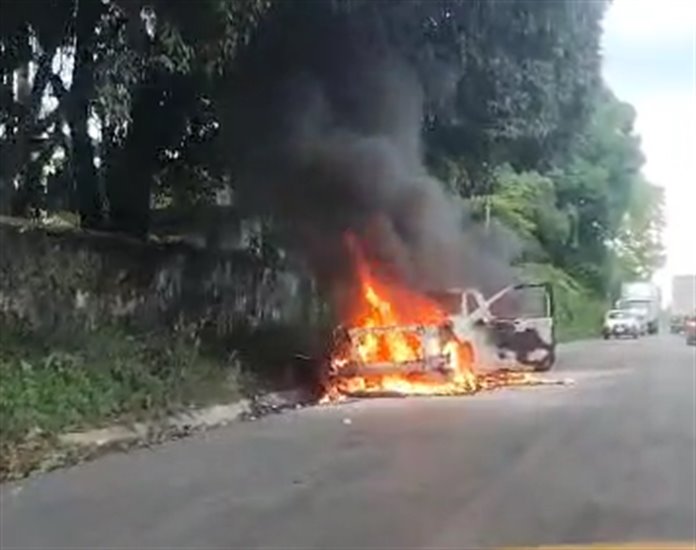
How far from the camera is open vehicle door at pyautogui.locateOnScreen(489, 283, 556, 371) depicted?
24672mm

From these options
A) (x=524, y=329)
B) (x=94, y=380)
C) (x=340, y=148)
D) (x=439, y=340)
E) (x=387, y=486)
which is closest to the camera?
(x=387, y=486)

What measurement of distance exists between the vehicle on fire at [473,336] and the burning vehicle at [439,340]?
0.01m

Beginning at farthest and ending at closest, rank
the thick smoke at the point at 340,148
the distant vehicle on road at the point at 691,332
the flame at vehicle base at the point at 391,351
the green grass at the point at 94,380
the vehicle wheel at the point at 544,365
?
the distant vehicle on road at the point at 691,332, the vehicle wheel at the point at 544,365, the flame at vehicle base at the point at 391,351, the thick smoke at the point at 340,148, the green grass at the point at 94,380

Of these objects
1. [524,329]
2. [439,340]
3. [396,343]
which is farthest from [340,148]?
[524,329]

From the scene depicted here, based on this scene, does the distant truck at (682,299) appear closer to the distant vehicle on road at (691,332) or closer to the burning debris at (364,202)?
the distant vehicle on road at (691,332)

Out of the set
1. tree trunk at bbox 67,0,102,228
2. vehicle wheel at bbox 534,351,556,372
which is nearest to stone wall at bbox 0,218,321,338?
tree trunk at bbox 67,0,102,228

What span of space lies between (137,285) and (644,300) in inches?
1510

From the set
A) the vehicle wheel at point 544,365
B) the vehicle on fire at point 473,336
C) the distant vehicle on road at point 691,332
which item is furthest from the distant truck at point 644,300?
the vehicle on fire at point 473,336

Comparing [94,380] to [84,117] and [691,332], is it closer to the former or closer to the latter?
[84,117]

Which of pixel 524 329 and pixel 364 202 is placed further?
pixel 524 329

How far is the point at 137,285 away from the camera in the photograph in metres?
17.9

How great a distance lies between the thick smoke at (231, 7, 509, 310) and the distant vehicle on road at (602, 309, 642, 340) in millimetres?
25167

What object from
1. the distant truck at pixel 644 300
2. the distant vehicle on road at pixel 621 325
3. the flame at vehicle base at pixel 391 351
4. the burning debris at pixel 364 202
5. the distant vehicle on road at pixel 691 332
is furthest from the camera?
the distant truck at pixel 644 300

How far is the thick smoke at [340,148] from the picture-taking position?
57.1 ft
